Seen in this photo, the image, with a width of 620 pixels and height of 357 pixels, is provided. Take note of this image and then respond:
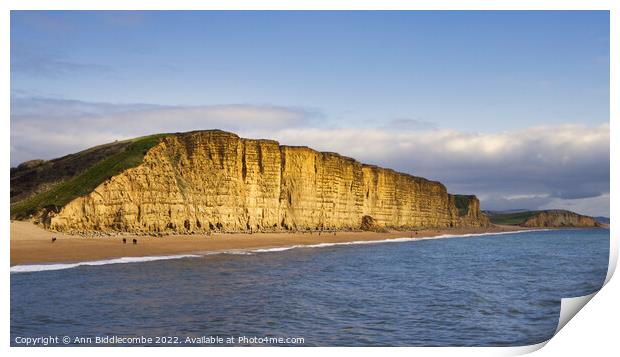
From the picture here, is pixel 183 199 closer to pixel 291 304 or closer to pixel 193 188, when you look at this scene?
pixel 193 188

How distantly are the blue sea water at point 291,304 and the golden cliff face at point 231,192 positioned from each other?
16767 mm

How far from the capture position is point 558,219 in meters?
192

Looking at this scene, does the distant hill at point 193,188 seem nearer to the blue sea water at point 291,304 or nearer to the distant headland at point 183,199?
the distant headland at point 183,199

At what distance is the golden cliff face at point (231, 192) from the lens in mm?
38188

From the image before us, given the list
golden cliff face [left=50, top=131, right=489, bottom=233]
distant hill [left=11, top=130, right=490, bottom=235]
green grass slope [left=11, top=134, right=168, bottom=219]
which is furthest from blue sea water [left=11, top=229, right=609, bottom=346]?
golden cliff face [left=50, top=131, right=489, bottom=233]

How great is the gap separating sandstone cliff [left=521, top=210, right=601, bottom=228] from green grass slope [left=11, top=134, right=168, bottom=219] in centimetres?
17147

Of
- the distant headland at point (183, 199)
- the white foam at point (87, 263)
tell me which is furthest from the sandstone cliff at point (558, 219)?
the white foam at point (87, 263)

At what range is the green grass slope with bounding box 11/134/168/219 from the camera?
1410 inches

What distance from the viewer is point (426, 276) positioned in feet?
74.3

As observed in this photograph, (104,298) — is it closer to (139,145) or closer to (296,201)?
(139,145)

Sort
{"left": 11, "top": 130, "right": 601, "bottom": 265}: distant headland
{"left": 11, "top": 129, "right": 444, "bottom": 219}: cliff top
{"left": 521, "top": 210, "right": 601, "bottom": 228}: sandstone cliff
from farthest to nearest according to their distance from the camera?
1. {"left": 521, "top": 210, "right": 601, "bottom": 228}: sandstone cliff
2. {"left": 11, "top": 129, "right": 444, "bottom": 219}: cliff top
3. {"left": 11, "top": 130, "right": 601, "bottom": 265}: distant headland

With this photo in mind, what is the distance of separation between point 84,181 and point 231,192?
45.9 ft

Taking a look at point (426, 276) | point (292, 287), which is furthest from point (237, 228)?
point (292, 287)

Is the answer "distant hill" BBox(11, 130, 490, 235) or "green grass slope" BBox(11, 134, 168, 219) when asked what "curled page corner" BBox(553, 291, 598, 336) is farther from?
"green grass slope" BBox(11, 134, 168, 219)
